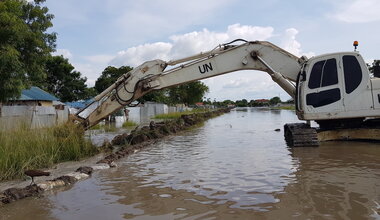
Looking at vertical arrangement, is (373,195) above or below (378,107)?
below

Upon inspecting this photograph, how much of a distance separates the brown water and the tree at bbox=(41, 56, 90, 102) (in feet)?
126

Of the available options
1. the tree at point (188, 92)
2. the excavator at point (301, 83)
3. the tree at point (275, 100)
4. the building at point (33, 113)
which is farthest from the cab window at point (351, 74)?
the tree at point (275, 100)

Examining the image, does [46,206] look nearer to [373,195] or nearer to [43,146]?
[43,146]

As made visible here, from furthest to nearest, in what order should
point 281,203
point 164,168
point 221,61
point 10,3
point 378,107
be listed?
point 10,3 < point 221,61 < point 378,107 < point 164,168 < point 281,203

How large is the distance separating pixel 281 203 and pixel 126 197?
7.98ft

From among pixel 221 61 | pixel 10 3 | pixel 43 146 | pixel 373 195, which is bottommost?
pixel 373 195

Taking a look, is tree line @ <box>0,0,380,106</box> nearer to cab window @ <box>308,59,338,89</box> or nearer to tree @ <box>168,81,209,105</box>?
cab window @ <box>308,59,338,89</box>

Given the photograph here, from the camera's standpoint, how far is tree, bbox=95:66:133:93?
54281 millimetres

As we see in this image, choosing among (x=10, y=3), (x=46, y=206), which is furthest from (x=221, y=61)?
(x=10, y=3)

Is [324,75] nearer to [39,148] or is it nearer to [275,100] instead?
[39,148]

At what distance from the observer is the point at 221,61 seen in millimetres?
11641

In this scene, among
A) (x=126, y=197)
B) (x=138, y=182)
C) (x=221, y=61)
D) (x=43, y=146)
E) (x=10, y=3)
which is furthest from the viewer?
(x=10, y=3)

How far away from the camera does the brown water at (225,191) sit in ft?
15.4

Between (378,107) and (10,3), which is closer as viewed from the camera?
(378,107)
